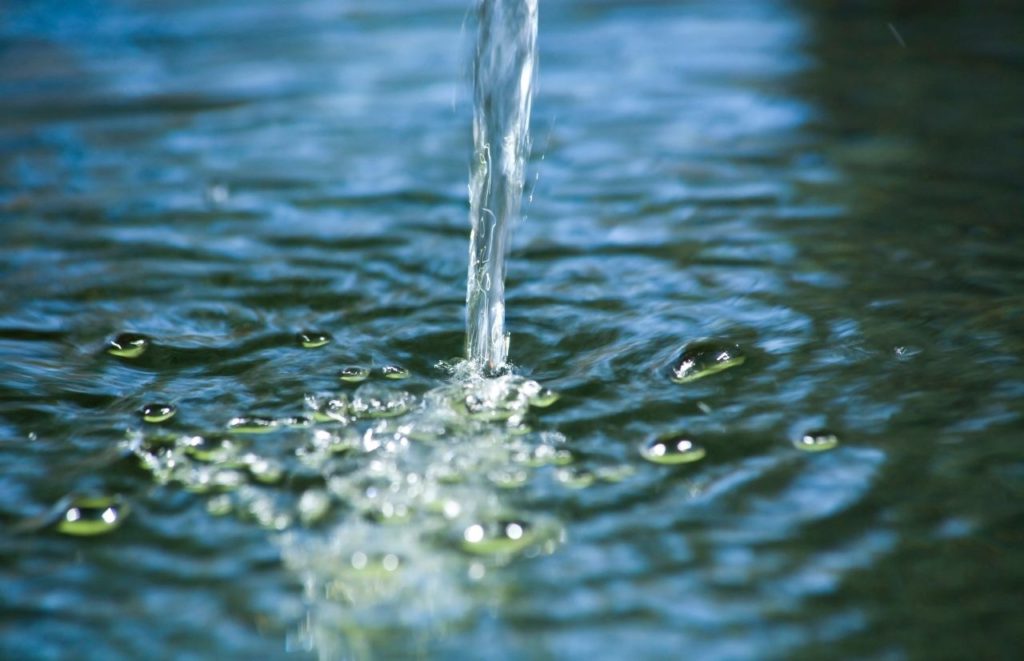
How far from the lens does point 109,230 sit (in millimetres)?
2189

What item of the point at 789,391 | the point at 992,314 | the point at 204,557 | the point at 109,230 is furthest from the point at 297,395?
the point at 992,314

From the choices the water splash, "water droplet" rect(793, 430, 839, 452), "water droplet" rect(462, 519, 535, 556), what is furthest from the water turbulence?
"water droplet" rect(793, 430, 839, 452)

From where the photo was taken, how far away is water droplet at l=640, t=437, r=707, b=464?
4.40 feet

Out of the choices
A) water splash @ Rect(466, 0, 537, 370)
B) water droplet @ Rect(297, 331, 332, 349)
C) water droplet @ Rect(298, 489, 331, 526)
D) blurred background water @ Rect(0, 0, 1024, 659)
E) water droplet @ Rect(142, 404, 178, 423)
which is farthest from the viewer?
water splash @ Rect(466, 0, 537, 370)

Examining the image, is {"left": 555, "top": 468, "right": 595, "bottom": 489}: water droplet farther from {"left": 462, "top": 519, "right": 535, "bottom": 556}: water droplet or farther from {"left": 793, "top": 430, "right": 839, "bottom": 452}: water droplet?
{"left": 793, "top": 430, "right": 839, "bottom": 452}: water droplet

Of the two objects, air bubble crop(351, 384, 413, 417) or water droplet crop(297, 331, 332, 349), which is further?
water droplet crop(297, 331, 332, 349)

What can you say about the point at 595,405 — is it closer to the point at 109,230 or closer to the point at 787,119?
the point at 109,230

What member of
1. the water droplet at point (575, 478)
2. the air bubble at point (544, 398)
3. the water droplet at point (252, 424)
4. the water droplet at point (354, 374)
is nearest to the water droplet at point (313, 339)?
the water droplet at point (354, 374)

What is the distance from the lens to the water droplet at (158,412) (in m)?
1.46

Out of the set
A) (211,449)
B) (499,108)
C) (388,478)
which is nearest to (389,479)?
(388,478)

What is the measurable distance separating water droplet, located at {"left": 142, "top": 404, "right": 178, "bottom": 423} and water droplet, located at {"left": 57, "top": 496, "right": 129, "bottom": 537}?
0.59ft

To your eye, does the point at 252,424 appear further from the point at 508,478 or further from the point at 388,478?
the point at 508,478

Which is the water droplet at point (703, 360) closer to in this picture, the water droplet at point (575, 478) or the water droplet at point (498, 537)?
the water droplet at point (575, 478)

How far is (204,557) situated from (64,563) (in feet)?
0.51
